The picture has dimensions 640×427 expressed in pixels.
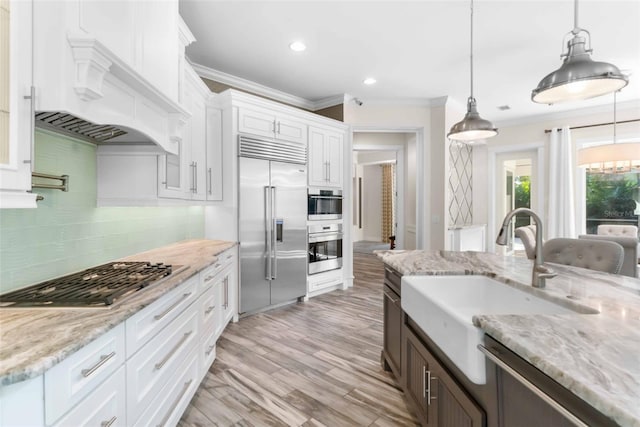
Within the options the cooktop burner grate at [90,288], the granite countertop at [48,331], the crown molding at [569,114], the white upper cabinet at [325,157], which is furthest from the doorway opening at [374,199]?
the granite countertop at [48,331]

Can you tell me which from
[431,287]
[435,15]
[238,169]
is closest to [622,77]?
[431,287]

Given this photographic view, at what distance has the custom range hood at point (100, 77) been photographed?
1150mm

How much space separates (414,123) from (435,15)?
7.10ft

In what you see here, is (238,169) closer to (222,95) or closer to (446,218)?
(222,95)

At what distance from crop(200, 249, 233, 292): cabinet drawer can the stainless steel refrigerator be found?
384 millimetres

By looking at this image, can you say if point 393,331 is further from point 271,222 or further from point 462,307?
point 271,222

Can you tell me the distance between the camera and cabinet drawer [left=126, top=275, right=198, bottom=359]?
1277 mm

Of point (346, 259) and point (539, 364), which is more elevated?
point (539, 364)

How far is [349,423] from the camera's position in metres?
1.85

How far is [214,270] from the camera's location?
2.50 metres

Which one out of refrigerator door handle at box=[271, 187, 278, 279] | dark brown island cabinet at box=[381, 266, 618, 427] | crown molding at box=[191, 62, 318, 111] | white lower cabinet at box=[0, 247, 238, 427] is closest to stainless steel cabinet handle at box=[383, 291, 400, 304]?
dark brown island cabinet at box=[381, 266, 618, 427]

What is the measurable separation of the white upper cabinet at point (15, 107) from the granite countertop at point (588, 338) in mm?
1558

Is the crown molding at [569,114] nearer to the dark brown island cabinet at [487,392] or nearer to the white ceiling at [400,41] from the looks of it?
the white ceiling at [400,41]

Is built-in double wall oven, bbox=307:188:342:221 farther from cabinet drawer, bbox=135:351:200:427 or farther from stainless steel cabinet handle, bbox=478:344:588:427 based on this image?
stainless steel cabinet handle, bbox=478:344:588:427
